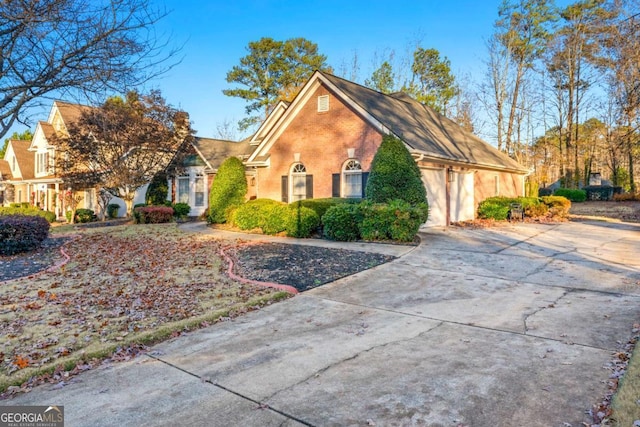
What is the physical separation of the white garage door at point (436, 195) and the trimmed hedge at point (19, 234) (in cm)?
1303

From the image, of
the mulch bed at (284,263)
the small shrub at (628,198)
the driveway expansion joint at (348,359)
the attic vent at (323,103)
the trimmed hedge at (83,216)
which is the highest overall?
the attic vent at (323,103)

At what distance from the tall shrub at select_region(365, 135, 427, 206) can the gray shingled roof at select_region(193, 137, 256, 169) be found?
1105 cm

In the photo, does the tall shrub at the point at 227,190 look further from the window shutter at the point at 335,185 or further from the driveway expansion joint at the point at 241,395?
the driveway expansion joint at the point at 241,395

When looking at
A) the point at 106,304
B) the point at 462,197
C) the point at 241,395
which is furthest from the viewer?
the point at 462,197

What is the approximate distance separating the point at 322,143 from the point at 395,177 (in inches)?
180

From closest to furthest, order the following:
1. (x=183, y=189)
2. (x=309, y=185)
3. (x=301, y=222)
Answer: (x=301, y=222) → (x=309, y=185) → (x=183, y=189)

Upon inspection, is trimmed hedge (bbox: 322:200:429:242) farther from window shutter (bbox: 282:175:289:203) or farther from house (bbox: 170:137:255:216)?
house (bbox: 170:137:255:216)

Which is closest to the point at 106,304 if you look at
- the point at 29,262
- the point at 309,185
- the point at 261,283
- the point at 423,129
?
the point at 261,283

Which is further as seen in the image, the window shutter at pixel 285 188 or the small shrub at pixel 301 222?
the window shutter at pixel 285 188

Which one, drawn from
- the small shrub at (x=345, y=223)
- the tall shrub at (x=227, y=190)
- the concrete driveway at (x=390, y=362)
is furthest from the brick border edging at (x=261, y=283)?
the tall shrub at (x=227, y=190)

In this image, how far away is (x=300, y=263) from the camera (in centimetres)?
909

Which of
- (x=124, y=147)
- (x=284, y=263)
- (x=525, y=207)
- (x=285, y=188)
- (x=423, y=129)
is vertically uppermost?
(x=423, y=129)

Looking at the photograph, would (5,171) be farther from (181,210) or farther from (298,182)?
(298,182)

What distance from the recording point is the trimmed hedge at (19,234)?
33.8 feet
